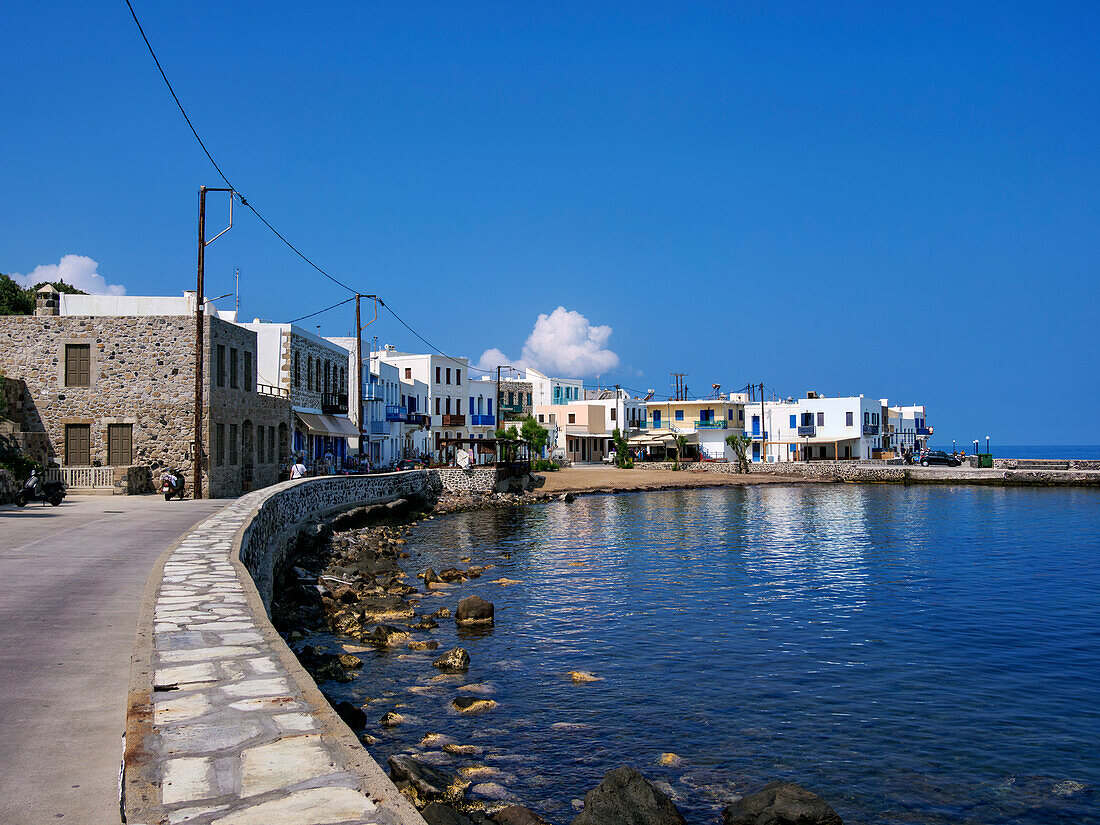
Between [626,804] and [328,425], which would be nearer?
[626,804]

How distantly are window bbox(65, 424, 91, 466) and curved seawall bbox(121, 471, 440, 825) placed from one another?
80.8 ft

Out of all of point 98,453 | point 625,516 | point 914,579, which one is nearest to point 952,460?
point 625,516

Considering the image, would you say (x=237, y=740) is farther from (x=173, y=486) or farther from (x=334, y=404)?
(x=334, y=404)

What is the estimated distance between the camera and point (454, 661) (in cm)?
1433

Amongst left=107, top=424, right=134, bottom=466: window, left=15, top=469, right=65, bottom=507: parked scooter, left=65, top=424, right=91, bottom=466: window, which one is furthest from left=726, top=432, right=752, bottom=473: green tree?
left=15, top=469, right=65, bottom=507: parked scooter

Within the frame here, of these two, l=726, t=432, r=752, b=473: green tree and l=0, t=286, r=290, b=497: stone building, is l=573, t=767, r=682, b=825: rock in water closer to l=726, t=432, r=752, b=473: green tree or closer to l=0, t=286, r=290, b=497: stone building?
l=0, t=286, r=290, b=497: stone building

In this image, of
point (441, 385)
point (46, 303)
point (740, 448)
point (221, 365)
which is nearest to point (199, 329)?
point (221, 365)

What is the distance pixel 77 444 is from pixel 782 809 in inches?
1201

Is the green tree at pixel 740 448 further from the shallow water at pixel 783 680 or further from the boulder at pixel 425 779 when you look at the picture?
the boulder at pixel 425 779

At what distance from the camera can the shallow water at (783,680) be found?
9.92 m

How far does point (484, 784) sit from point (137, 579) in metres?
6.70

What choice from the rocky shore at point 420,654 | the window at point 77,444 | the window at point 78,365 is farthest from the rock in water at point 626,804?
the window at point 78,365

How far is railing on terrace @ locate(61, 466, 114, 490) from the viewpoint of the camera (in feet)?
101

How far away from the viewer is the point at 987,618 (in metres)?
19.3
